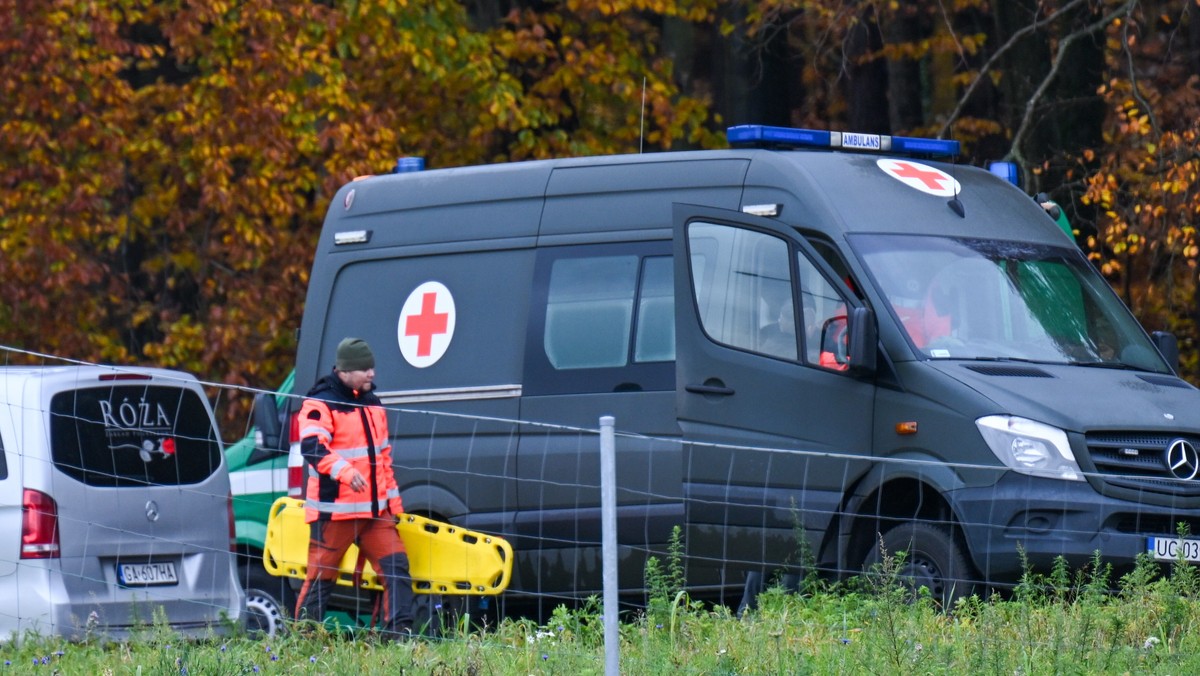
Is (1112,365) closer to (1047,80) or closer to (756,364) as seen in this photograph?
(756,364)

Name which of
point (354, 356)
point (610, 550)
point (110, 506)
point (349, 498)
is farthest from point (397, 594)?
point (610, 550)

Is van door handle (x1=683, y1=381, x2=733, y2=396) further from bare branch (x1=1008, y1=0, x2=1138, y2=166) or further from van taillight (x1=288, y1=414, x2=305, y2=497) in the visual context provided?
bare branch (x1=1008, y1=0, x2=1138, y2=166)

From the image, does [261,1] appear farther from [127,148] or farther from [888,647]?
[888,647]

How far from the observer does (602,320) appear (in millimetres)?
9477

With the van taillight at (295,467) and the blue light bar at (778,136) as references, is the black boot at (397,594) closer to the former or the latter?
the van taillight at (295,467)

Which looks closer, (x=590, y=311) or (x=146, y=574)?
(x=146, y=574)

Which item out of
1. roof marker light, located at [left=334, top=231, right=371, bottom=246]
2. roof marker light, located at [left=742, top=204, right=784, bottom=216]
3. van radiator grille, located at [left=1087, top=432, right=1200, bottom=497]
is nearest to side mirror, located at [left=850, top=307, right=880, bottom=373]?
roof marker light, located at [left=742, top=204, right=784, bottom=216]

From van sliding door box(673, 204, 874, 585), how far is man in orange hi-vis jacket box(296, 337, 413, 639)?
1422mm

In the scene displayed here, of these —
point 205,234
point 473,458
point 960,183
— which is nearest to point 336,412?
point 473,458

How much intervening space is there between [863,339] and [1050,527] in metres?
1.24

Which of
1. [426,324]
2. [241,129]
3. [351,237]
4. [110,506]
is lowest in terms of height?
[110,506]

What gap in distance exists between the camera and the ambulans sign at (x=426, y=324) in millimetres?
10078

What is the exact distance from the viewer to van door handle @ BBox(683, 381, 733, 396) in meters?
8.81

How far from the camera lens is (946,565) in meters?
7.69
